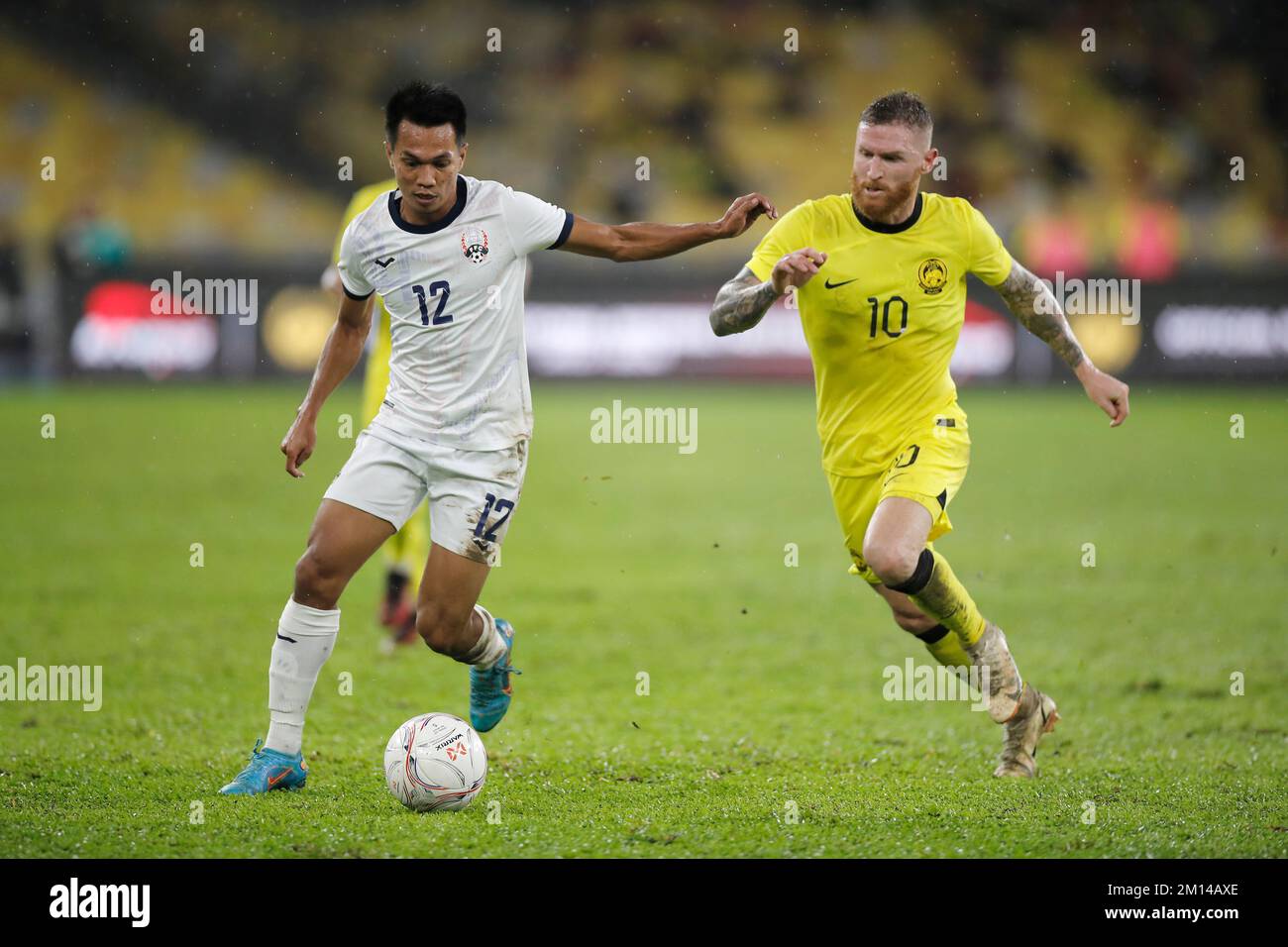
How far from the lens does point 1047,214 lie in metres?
23.8

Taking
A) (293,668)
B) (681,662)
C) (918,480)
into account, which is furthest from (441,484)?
(681,662)

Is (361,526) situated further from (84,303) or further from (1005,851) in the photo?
(84,303)

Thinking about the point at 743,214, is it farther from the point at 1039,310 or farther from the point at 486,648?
the point at 486,648

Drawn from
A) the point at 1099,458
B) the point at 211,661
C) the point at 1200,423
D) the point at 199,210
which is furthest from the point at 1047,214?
Result: the point at 211,661

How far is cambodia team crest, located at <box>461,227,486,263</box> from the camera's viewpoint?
16.8 feet

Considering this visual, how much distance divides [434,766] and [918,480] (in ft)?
6.42

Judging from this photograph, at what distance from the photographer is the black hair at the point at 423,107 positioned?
4.88 metres

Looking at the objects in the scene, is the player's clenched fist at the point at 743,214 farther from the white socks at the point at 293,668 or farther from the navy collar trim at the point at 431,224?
the white socks at the point at 293,668

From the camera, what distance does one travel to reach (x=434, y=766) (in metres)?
4.80

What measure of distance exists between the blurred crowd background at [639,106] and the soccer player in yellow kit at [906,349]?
59.7 feet

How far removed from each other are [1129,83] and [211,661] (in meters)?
21.5

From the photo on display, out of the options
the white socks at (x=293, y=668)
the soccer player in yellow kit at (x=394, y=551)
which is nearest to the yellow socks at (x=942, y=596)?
the white socks at (x=293, y=668)

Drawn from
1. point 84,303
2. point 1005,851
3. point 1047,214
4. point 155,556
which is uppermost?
point 1047,214

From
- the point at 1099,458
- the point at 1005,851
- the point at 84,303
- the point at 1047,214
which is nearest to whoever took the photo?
the point at 1005,851
